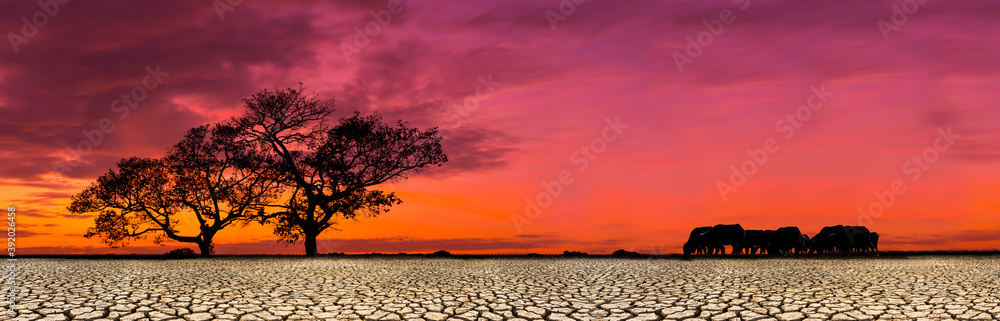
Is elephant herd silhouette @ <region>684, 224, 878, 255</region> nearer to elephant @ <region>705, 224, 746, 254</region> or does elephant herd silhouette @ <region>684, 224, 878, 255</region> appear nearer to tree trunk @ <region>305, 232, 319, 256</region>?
elephant @ <region>705, 224, 746, 254</region>

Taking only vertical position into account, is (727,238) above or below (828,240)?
above

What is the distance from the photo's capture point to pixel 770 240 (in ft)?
92.7

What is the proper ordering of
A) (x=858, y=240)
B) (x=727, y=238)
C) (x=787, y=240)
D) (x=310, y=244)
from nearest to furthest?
1. (x=310, y=244)
2. (x=727, y=238)
3. (x=787, y=240)
4. (x=858, y=240)

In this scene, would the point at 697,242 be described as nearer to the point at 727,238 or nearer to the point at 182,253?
the point at 727,238

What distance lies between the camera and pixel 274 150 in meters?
24.5

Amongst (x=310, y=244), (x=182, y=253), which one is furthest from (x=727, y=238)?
(x=182, y=253)

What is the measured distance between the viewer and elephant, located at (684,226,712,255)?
2803 centimetres

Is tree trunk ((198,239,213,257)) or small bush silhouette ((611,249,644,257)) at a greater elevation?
tree trunk ((198,239,213,257))

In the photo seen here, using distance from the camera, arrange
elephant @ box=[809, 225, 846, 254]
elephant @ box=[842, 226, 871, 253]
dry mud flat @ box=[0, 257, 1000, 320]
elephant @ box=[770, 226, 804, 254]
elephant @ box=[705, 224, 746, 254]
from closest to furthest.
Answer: dry mud flat @ box=[0, 257, 1000, 320]
elephant @ box=[705, 224, 746, 254]
elephant @ box=[770, 226, 804, 254]
elephant @ box=[842, 226, 871, 253]
elephant @ box=[809, 225, 846, 254]

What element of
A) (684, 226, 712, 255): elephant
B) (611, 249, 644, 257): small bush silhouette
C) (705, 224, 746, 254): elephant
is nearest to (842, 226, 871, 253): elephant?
(705, 224, 746, 254): elephant

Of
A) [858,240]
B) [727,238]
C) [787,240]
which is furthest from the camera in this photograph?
[858,240]

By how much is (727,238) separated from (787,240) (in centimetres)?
279

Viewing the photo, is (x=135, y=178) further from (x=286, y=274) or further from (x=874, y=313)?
(x=874, y=313)

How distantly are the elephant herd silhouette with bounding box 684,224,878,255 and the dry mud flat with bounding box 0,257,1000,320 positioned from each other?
493 inches
